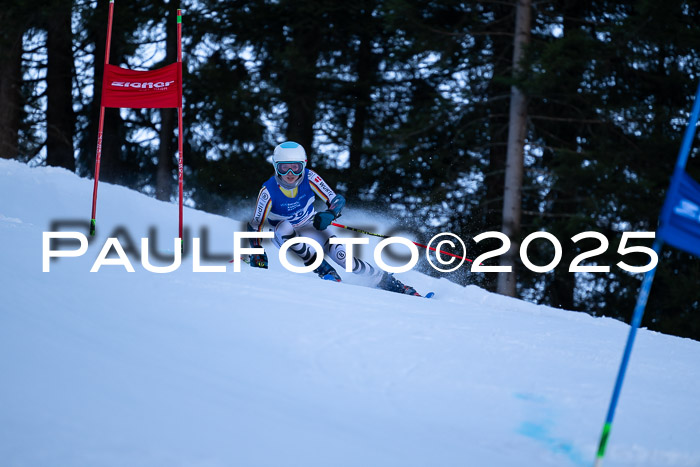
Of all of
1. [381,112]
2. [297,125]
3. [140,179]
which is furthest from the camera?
[140,179]

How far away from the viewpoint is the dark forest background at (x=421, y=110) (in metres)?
11.4

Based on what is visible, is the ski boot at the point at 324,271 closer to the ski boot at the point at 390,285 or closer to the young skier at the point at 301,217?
the young skier at the point at 301,217

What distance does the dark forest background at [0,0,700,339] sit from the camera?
11391 millimetres

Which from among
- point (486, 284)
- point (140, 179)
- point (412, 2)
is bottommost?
point (486, 284)

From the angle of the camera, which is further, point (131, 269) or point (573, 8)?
point (573, 8)

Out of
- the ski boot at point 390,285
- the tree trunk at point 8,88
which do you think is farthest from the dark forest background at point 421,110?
the ski boot at point 390,285

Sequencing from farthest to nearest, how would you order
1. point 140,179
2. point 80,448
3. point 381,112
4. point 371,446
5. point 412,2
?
point 140,179
point 381,112
point 412,2
point 371,446
point 80,448

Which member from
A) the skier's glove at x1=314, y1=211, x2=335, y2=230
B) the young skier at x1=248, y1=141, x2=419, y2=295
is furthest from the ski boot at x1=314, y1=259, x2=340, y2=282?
the skier's glove at x1=314, y1=211, x2=335, y2=230

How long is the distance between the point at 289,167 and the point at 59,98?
11.8m

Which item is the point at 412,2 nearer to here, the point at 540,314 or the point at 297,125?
the point at 297,125

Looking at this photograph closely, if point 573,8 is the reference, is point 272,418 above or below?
below

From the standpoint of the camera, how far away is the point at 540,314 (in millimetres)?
6824

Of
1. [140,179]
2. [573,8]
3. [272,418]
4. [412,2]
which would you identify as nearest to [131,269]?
[272,418]

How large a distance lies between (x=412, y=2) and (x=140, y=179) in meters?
9.44
